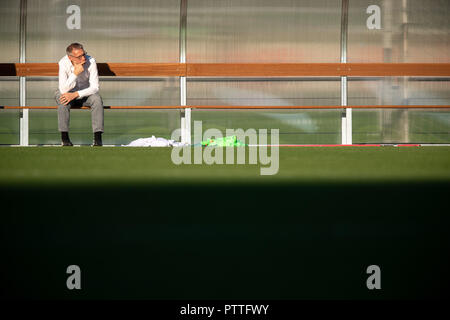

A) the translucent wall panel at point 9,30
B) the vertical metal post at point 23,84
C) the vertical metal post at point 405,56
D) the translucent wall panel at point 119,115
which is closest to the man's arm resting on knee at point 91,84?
the translucent wall panel at point 119,115

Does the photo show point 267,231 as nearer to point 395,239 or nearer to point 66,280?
point 395,239

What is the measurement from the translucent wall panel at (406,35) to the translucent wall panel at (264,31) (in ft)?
1.32

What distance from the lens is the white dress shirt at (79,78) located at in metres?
7.62

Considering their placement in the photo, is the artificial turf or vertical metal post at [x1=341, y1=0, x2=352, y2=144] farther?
vertical metal post at [x1=341, y1=0, x2=352, y2=144]

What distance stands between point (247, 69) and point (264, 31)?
1.95 ft

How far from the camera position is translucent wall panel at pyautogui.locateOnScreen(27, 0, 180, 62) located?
8883 millimetres

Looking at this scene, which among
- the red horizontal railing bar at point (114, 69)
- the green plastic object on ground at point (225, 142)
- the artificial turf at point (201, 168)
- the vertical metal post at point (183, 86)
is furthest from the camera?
the vertical metal post at point (183, 86)

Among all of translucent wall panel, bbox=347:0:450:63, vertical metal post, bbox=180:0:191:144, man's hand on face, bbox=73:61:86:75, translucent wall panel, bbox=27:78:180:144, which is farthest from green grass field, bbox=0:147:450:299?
translucent wall panel, bbox=347:0:450:63

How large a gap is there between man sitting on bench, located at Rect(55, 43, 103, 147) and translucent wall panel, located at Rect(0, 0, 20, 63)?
151 centimetres

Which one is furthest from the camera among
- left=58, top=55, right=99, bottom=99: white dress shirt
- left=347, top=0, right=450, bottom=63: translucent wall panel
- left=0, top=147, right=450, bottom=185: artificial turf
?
left=347, top=0, right=450, bottom=63: translucent wall panel

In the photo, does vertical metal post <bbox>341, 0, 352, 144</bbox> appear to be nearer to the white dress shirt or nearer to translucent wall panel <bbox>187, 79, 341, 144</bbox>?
translucent wall panel <bbox>187, 79, 341, 144</bbox>

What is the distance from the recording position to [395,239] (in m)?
2.01

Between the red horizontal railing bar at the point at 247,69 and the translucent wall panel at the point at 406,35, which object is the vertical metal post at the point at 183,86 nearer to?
the red horizontal railing bar at the point at 247,69
